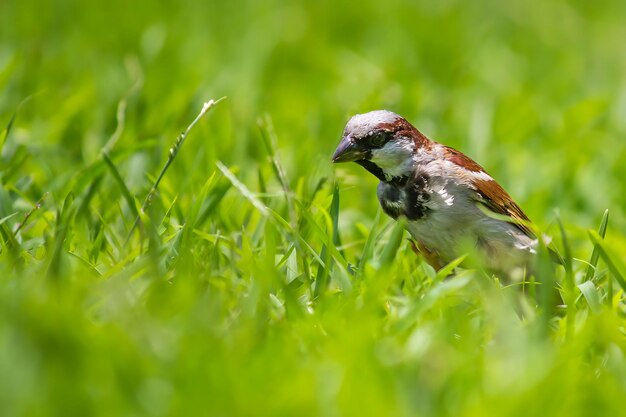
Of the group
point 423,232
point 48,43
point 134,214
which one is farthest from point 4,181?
point 48,43

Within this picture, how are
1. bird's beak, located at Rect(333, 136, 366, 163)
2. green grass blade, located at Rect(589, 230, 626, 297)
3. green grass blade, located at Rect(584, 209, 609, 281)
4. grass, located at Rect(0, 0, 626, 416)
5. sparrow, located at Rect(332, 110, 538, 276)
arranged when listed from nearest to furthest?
grass, located at Rect(0, 0, 626, 416) < green grass blade, located at Rect(589, 230, 626, 297) < green grass blade, located at Rect(584, 209, 609, 281) < sparrow, located at Rect(332, 110, 538, 276) < bird's beak, located at Rect(333, 136, 366, 163)

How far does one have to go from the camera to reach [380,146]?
Answer: 331 cm

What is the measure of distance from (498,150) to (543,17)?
3170 mm

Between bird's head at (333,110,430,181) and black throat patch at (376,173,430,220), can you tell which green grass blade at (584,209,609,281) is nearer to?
black throat patch at (376,173,430,220)

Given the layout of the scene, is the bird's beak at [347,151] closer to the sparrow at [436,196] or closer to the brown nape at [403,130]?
the sparrow at [436,196]

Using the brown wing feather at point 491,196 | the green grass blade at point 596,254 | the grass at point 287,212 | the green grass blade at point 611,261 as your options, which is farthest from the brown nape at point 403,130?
the green grass blade at point 611,261

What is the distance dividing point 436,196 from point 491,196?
24 cm

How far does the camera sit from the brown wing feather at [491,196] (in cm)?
329

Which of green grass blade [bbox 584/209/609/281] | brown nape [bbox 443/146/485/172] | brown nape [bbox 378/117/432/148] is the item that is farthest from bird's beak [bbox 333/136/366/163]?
green grass blade [bbox 584/209/609/281]

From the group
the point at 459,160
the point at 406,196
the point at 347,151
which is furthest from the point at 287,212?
the point at 459,160

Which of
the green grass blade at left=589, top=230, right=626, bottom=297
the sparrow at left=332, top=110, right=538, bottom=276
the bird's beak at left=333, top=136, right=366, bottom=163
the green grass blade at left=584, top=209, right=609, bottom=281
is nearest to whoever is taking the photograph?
the green grass blade at left=589, top=230, right=626, bottom=297

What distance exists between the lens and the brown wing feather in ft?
10.8

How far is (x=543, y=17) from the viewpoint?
7.59 m

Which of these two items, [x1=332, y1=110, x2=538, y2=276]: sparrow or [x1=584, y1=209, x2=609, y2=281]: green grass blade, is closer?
[x1=584, y1=209, x2=609, y2=281]: green grass blade
